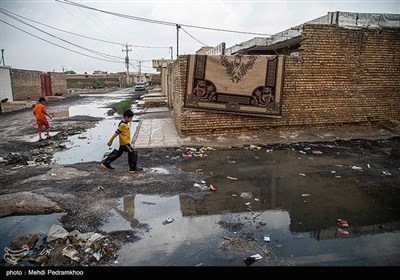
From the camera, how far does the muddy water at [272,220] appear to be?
10.5 feet

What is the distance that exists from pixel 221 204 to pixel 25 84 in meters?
27.8

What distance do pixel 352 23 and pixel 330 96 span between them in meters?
2.42

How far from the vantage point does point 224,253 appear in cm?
323

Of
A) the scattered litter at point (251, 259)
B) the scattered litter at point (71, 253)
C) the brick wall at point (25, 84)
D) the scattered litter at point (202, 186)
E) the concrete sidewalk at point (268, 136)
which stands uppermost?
the brick wall at point (25, 84)

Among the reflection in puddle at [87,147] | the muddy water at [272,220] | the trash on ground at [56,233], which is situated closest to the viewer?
the muddy water at [272,220]

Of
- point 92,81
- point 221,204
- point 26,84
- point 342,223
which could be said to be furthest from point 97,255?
point 92,81

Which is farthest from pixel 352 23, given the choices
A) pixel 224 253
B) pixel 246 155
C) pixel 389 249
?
pixel 224 253

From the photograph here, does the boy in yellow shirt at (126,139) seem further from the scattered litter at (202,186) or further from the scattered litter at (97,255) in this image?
the scattered litter at (97,255)

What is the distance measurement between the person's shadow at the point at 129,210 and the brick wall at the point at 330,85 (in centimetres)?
426

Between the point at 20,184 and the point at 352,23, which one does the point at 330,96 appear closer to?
the point at 352,23

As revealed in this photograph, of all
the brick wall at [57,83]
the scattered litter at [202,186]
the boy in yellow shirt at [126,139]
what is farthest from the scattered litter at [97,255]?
the brick wall at [57,83]

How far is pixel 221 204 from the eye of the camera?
178 inches

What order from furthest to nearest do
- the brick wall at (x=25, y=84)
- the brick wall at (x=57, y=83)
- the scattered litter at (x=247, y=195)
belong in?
the brick wall at (x=57, y=83)
the brick wall at (x=25, y=84)
the scattered litter at (x=247, y=195)

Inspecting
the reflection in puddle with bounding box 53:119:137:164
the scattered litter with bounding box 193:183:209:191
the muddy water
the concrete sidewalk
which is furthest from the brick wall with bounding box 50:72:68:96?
the muddy water
